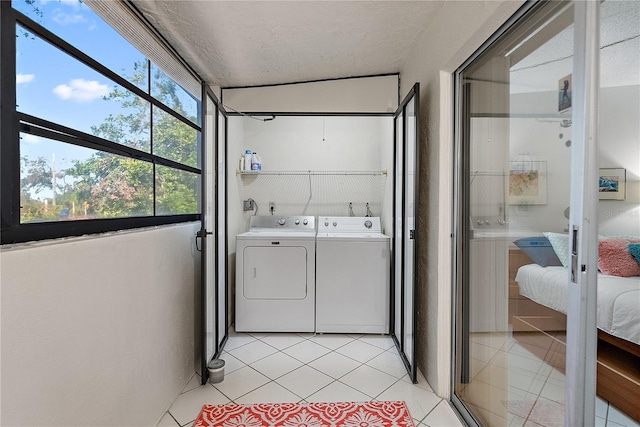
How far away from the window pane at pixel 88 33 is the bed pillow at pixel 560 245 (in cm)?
187

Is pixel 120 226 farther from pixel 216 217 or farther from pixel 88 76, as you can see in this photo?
pixel 216 217

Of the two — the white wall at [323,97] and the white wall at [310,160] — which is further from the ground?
the white wall at [323,97]

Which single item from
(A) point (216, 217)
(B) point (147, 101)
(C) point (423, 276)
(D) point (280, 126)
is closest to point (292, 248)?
(A) point (216, 217)

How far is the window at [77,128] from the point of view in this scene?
3.32ft

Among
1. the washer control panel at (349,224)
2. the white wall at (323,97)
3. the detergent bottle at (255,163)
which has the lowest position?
the washer control panel at (349,224)

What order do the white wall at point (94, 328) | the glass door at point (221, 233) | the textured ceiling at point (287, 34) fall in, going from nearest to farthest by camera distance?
1. the white wall at point (94, 328)
2. the textured ceiling at point (287, 34)
3. the glass door at point (221, 233)

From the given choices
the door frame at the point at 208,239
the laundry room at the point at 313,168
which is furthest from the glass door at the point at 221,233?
the laundry room at the point at 313,168

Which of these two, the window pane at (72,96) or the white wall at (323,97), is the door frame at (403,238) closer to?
the white wall at (323,97)

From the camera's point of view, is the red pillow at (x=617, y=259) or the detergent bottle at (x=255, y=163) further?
the detergent bottle at (x=255, y=163)

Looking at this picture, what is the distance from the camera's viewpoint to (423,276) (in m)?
2.25

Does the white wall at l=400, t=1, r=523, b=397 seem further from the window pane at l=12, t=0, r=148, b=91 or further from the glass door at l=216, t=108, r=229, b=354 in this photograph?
the window pane at l=12, t=0, r=148, b=91

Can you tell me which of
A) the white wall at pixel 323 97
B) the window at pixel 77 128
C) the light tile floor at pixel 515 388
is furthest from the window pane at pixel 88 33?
the light tile floor at pixel 515 388

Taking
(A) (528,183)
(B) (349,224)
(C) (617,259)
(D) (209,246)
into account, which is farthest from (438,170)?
(B) (349,224)

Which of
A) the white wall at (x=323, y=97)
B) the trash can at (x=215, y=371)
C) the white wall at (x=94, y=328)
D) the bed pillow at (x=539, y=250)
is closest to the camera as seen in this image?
the white wall at (x=94, y=328)
